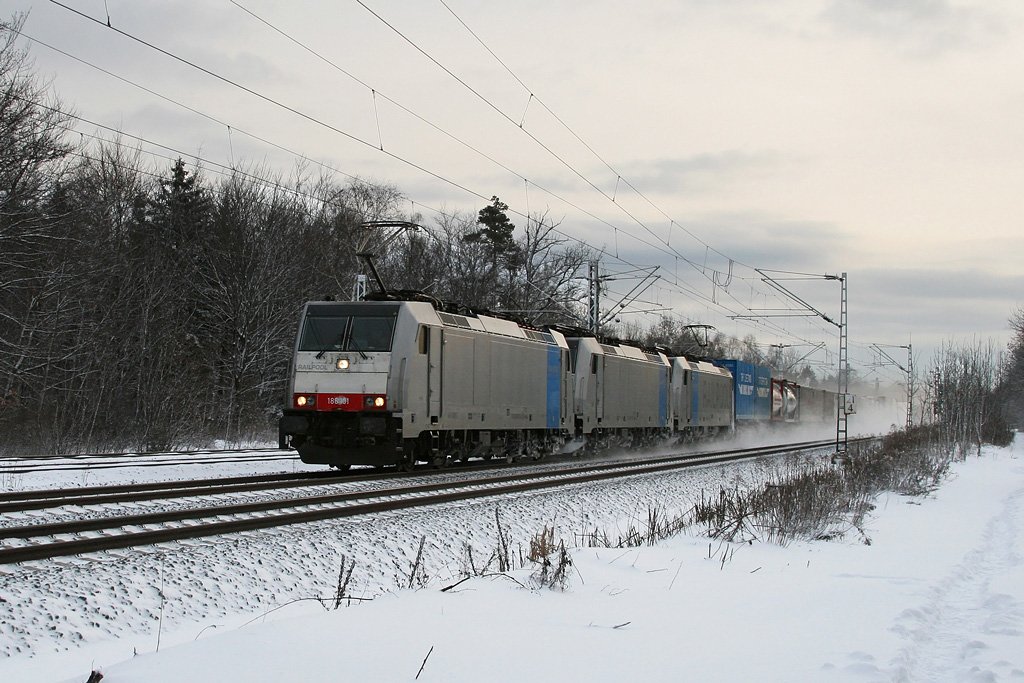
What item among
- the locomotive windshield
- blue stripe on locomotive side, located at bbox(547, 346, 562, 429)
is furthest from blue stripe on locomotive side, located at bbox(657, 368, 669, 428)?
the locomotive windshield

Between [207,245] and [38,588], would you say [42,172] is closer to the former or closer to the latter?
[207,245]

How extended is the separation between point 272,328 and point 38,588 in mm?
30889

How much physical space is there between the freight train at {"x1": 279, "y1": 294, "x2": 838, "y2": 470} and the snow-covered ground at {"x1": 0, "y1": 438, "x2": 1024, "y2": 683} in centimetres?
598

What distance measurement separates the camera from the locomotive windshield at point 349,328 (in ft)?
60.5

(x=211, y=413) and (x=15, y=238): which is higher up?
(x=15, y=238)

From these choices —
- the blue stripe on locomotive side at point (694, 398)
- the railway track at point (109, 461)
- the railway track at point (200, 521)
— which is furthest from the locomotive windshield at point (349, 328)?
the blue stripe on locomotive side at point (694, 398)

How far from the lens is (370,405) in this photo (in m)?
18.0

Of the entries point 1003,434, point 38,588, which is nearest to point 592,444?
point 38,588

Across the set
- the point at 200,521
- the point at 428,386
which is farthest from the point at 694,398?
the point at 200,521

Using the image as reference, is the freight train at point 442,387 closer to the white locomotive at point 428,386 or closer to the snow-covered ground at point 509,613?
the white locomotive at point 428,386

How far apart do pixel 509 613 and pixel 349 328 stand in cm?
1204

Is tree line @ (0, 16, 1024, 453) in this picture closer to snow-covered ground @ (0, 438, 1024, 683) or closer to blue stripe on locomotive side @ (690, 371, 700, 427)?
blue stripe on locomotive side @ (690, 371, 700, 427)

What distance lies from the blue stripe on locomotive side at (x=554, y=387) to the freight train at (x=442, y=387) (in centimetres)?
3

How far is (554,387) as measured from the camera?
25609 mm
